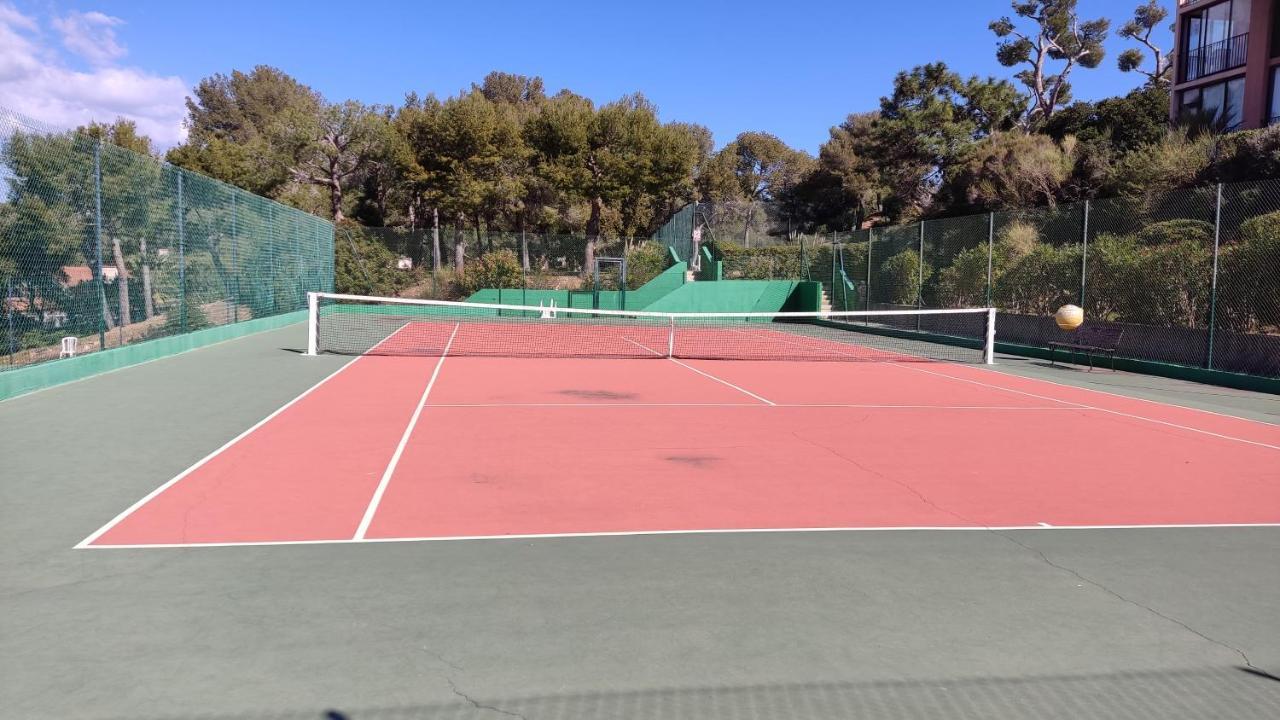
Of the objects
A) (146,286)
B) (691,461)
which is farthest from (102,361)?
(691,461)

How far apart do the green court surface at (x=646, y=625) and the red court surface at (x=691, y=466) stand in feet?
1.32

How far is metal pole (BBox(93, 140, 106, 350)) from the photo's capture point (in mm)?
12234

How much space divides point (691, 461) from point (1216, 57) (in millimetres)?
32824

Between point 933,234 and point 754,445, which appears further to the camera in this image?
point 933,234

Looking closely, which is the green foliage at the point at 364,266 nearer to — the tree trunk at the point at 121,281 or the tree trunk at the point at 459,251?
the tree trunk at the point at 459,251

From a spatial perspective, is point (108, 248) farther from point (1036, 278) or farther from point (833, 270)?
point (833, 270)

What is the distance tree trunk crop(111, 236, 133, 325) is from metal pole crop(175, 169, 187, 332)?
2.55m

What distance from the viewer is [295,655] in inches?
146

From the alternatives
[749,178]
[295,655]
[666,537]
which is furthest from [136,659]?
[749,178]

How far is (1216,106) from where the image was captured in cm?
3108

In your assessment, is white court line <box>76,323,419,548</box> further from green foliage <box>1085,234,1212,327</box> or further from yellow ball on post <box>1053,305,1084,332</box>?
green foliage <box>1085,234,1212,327</box>

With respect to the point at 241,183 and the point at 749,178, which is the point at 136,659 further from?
the point at 749,178

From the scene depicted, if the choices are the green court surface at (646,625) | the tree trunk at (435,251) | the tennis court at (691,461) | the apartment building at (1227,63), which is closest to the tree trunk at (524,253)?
the tree trunk at (435,251)

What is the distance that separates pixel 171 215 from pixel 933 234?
18.9m
